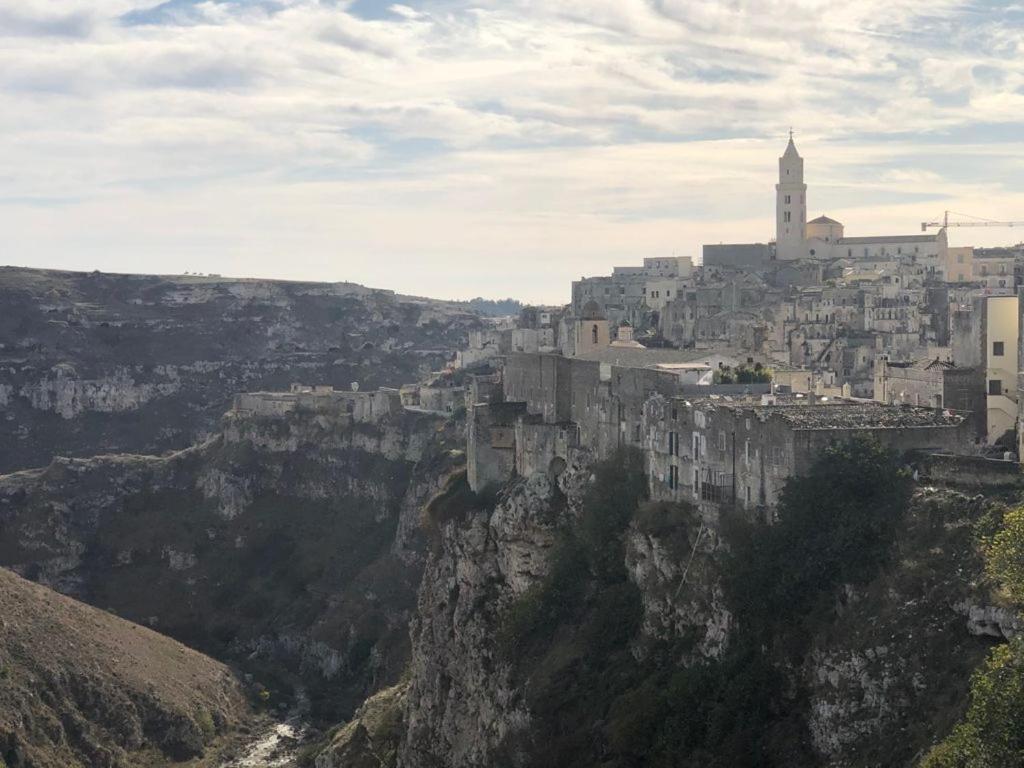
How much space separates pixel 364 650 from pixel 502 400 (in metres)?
35.3

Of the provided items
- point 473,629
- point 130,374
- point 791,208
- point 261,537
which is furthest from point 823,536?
point 130,374

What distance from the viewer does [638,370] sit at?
64.1 metres

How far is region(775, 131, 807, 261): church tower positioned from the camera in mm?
119625

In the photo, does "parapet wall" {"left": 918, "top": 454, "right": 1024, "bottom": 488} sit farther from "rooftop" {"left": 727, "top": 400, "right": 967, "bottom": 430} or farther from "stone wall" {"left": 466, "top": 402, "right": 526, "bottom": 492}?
"stone wall" {"left": 466, "top": 402, "right": 526, "bottom": 492}

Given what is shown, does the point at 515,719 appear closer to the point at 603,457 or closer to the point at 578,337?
the point at 603,457

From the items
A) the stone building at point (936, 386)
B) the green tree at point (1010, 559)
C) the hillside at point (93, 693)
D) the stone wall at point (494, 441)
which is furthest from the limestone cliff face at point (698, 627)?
the hillside at point (93, 693)

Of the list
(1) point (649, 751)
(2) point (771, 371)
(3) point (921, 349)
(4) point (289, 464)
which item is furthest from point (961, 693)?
(4) point (289, 464)

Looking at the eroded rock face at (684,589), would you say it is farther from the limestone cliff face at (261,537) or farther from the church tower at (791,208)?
the church tower at (791,208)

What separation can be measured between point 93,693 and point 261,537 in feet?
135

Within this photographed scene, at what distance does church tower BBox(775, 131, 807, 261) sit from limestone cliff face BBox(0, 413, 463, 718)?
32.5 metres

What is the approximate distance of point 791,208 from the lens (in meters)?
121

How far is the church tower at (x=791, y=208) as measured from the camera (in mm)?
119625

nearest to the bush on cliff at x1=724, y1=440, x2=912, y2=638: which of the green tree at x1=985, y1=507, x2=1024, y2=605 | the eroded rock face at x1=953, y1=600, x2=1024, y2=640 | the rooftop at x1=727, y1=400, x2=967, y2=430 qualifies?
the rooftop at x1=727, y1=400, x2=967, y2=430

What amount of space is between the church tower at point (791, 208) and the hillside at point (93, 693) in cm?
5700
